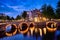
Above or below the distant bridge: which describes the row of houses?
above

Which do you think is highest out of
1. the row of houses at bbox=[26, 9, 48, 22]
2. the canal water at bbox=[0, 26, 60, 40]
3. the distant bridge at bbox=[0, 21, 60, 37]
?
the row of houses at bbox=[26, 9, 48, 22]

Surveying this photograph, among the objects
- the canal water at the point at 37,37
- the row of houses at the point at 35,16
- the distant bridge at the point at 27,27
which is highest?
the row of houses at the point at 35,16

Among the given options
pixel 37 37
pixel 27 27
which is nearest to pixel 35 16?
pixel 27 27

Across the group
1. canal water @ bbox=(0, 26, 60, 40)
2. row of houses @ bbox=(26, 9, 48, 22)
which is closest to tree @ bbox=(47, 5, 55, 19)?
row of houses @ bbox=(26, 9, 48, 22)

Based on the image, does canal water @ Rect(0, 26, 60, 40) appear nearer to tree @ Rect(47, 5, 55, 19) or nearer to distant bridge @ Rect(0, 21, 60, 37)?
distant bridge @ Rect(0, 21, 60, 37)

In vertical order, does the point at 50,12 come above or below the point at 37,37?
above

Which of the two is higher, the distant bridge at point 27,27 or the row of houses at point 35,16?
the row of houses at point 35,16

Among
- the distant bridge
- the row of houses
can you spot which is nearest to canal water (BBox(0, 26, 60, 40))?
the distant bridge

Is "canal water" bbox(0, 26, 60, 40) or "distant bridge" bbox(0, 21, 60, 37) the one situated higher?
"distant bridge" bbox(0, 21, 60, 37)

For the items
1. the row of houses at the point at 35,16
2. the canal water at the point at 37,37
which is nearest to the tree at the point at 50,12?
the row of houses at the point at 35,16

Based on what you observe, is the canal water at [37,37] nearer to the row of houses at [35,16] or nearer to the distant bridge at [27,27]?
the distant bridge at [27,27]

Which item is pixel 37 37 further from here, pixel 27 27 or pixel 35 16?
pixel 35 16

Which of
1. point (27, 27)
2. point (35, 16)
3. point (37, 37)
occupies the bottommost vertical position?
A: point (37, 37)

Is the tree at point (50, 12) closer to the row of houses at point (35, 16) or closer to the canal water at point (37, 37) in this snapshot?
the row of houses at point (35, 16)
